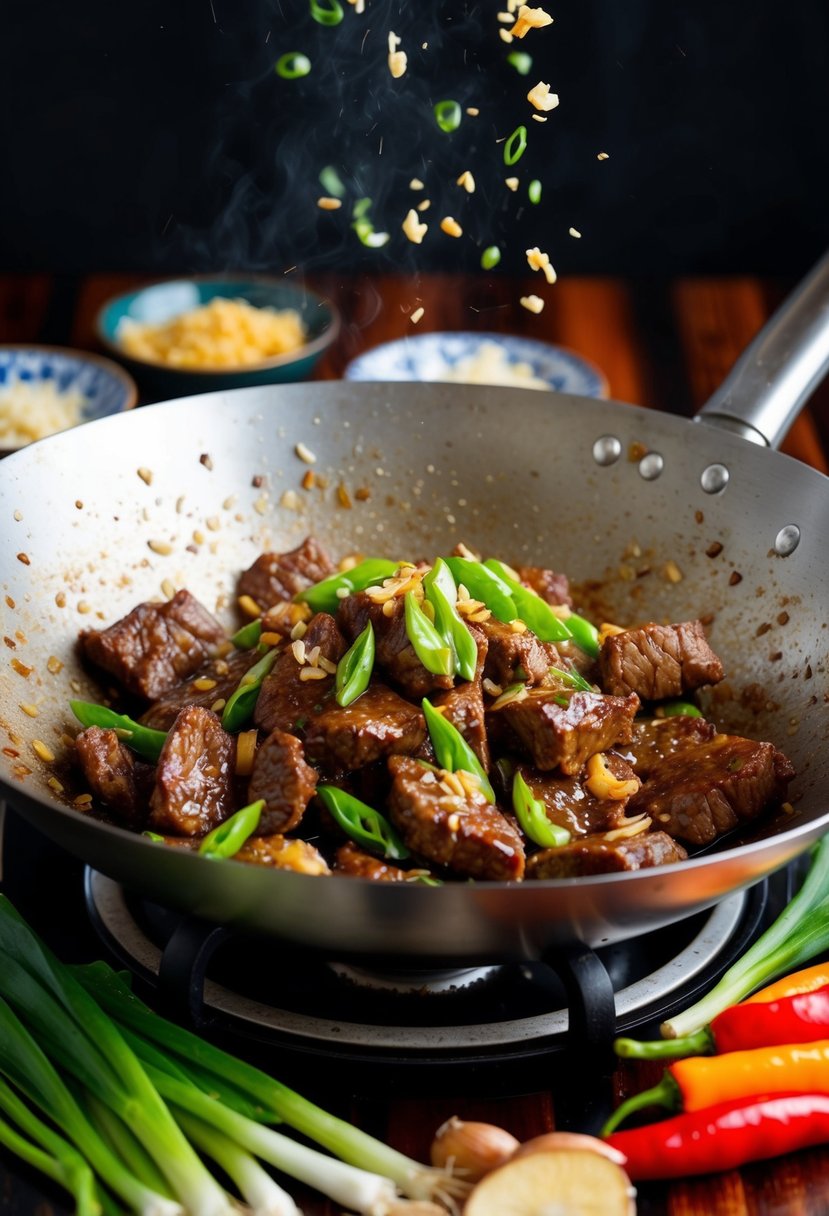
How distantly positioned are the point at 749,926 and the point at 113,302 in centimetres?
321

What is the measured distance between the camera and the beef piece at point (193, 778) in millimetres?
2180

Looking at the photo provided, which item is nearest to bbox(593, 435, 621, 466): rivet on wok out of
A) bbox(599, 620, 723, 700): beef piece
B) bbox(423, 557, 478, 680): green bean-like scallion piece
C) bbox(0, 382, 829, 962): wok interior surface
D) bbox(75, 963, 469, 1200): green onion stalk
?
bbox(0, 382, 829, 962): wok interior surface

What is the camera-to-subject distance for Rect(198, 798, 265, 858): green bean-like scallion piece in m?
2.02

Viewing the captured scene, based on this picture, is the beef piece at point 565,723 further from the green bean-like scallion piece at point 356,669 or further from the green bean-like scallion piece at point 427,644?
the green bean-like scallion piece at point 356,669

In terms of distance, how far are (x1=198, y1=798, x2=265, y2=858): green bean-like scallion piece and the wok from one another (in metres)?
0.40

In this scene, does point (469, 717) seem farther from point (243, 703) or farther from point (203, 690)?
point (203, 690)

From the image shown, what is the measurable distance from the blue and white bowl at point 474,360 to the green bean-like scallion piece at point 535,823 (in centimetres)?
217

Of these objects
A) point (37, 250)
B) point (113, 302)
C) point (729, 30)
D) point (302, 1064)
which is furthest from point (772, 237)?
point (302, 1064)

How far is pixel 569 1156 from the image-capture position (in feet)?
5.33

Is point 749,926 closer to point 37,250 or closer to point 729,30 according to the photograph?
point 729,30

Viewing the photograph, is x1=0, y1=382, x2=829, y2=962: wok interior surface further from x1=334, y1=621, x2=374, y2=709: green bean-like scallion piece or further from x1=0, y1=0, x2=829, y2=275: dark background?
x1=0, y1=0, x2=829, y2=275: dark background

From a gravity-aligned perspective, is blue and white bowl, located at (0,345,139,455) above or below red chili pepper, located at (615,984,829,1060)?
above

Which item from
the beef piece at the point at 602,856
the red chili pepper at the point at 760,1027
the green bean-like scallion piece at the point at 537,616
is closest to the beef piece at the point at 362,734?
the beef piece at the point at 602,856

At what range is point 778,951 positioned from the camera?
7.10 feet
